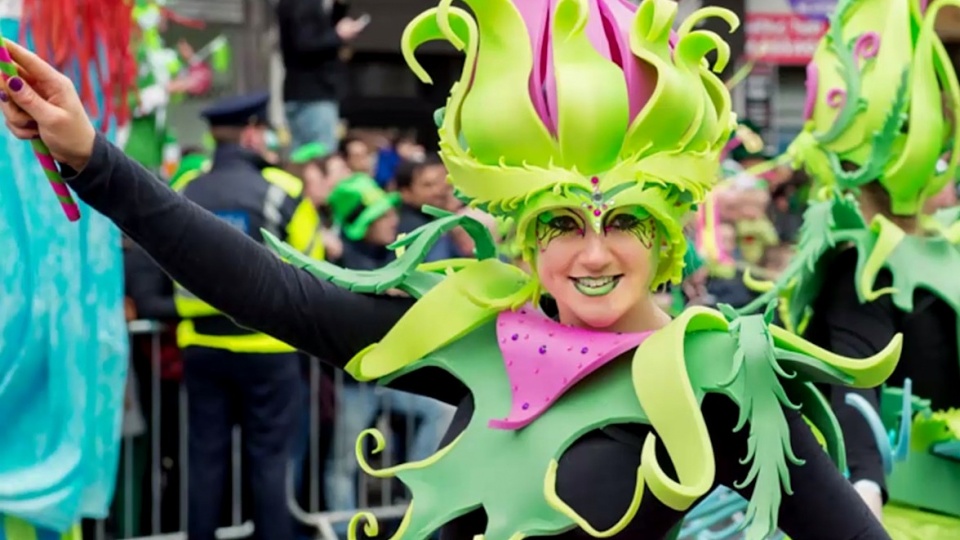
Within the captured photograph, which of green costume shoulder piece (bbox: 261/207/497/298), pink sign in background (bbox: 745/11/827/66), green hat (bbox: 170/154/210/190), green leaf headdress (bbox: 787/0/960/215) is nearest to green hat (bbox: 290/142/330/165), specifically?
green hat (bbox: 170/154/210/190)

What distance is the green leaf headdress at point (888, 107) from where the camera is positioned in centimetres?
347

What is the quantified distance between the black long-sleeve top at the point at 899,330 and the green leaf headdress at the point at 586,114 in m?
1.05

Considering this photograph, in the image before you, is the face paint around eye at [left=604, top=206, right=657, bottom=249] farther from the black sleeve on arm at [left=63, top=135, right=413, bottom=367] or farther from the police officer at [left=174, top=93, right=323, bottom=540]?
the police officer at [left=174, top=93, right=323, bottom=540]

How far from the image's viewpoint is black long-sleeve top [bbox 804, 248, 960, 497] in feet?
10.9

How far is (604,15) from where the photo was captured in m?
2.40

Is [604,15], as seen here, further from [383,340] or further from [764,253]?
[764,253]

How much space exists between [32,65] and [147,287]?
3557 mm

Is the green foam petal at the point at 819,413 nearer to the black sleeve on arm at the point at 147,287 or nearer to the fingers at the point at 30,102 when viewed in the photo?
the fingers at the point at 30,102

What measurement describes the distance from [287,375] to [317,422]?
89 cm

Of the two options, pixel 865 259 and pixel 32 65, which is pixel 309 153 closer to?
pixel 865 259

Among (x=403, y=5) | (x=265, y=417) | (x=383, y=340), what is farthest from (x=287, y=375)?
(x=403, y=5)

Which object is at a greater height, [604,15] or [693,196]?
[604,15]

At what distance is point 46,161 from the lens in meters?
2.13

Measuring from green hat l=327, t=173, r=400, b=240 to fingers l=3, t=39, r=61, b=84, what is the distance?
4063mm
